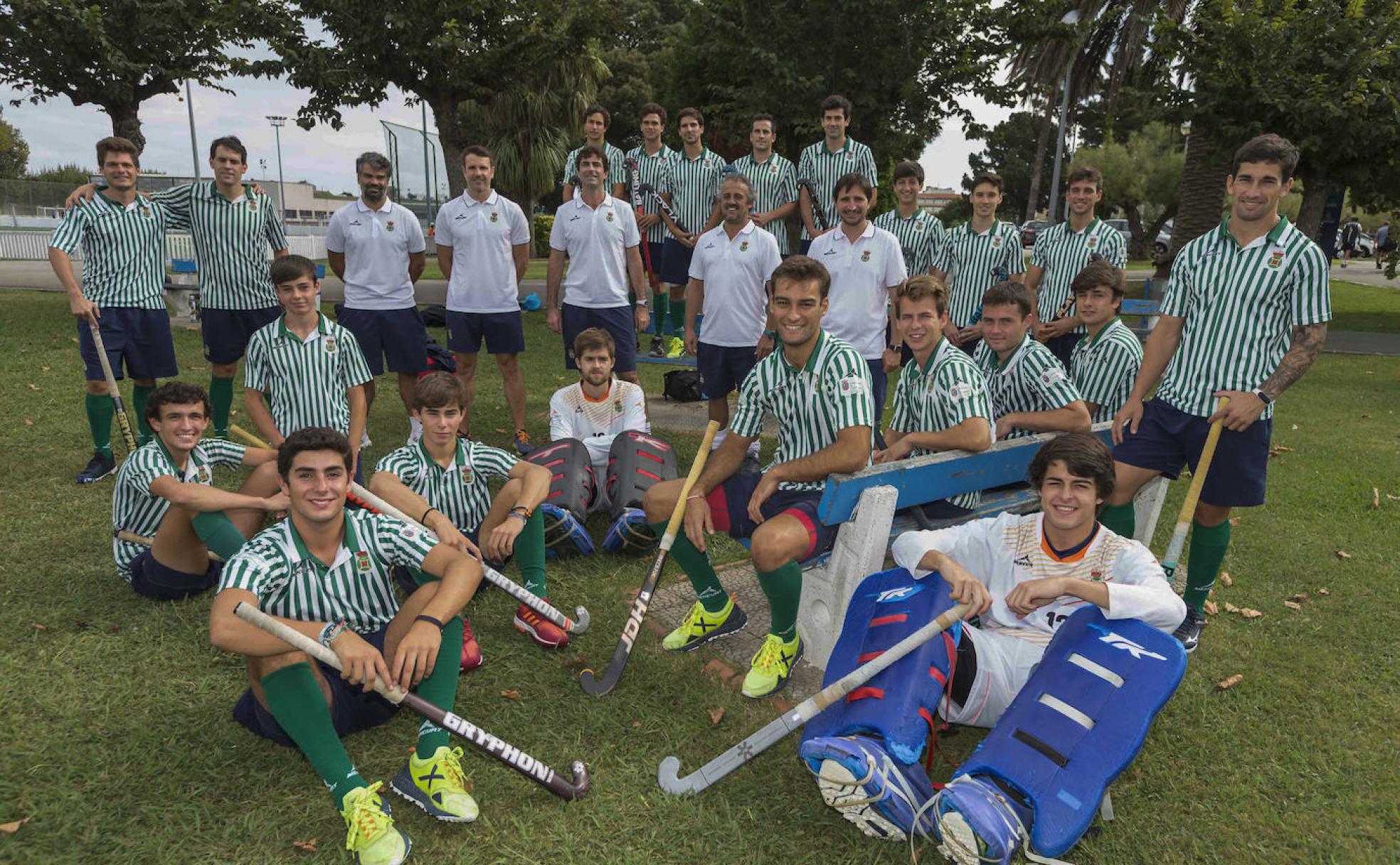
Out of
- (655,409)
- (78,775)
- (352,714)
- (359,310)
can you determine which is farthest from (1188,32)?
(78,775)

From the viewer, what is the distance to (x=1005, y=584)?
3.35 m

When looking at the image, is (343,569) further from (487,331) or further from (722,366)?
(487,331)

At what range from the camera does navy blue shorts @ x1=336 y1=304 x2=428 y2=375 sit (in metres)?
6.79

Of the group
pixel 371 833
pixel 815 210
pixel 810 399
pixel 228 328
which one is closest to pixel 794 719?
pixel 371 833

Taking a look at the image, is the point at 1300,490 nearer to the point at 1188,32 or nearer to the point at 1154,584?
the point at 1154,584

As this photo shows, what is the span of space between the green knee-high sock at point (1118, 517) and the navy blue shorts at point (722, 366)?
3043 mm

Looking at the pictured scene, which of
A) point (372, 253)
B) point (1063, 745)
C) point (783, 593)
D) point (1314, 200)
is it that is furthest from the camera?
point (1314, 200)

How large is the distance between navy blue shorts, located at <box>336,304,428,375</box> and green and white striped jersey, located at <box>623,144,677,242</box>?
11.8ft

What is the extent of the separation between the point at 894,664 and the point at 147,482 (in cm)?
365

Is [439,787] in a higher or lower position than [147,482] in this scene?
lower

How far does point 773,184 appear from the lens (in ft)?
28.8

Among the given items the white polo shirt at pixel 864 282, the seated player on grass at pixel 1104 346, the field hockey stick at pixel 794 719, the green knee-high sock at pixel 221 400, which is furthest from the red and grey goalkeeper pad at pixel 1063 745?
the green knee-high sock at pixel 221 400

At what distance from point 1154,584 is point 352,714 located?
298 centimetres

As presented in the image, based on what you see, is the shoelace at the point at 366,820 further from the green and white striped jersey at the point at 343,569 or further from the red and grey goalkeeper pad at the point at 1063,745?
the red and grey goalkeeper pad at the point at 1063,745
